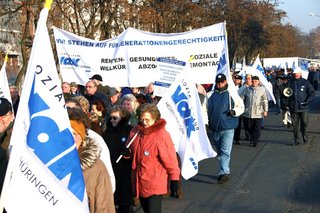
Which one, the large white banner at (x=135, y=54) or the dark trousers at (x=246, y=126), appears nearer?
the large white banner at (x=135, y=54)

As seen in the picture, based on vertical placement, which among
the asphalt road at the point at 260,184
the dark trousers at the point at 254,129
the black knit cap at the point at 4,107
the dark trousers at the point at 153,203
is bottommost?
the asphalt road at the point at 260,184

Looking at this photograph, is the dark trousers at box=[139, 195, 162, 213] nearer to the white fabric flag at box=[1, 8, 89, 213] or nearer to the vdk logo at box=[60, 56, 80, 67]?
the white fabric flag at box=[1, 8, 89, 213]

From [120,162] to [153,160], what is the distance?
628 millimetres

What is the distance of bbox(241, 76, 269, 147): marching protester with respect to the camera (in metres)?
12.0

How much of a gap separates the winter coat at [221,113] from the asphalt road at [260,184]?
877 mm

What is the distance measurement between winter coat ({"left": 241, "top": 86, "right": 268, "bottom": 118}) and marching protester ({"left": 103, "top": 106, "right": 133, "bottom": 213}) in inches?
269

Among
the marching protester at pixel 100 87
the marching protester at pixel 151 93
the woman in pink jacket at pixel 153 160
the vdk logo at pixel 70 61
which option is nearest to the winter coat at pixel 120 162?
the woman in pink jacket at pixel 153 160

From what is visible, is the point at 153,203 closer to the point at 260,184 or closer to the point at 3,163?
the point at 3,163

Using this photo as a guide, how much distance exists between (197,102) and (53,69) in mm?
4456

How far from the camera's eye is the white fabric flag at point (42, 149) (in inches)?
119

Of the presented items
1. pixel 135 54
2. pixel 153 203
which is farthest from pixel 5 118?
pixel 135 54

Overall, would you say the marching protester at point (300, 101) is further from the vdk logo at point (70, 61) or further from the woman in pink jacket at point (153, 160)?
the woman in pink jacket at point (153, 160)

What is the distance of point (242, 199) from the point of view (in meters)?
7.14

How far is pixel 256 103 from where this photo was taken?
12.0 meters
